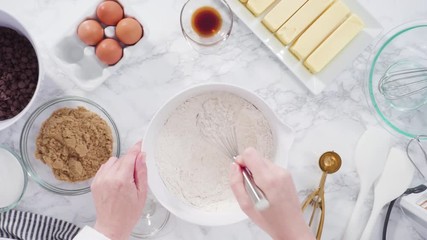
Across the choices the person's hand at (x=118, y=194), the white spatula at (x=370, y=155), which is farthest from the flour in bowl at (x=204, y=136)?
the white spatula at (x=370, y=155)

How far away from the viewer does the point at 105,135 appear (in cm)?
112

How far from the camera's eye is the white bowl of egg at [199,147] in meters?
1.09

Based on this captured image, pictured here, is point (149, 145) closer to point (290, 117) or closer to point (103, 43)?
point (103, 43)

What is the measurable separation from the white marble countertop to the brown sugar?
57 mm

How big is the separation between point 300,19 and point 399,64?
0.27 meters

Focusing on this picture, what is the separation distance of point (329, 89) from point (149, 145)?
1.45ft

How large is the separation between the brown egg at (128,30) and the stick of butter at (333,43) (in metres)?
0.38

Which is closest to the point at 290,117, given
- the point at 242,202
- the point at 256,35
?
the point at 256,35


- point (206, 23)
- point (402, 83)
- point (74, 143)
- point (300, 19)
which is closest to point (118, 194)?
point (74, 143)

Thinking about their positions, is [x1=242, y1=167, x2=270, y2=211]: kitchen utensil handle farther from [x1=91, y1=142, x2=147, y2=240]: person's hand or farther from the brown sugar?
the brown sugar

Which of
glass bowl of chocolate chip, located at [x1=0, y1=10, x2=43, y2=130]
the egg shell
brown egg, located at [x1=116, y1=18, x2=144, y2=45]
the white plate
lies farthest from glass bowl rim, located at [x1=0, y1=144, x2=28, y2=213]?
the white plate

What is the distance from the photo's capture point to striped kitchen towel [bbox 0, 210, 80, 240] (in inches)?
44.9

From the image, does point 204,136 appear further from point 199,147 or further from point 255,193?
point 255,193

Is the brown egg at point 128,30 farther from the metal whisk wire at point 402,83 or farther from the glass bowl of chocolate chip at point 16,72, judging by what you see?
the metal whisk wire at point 402,83
